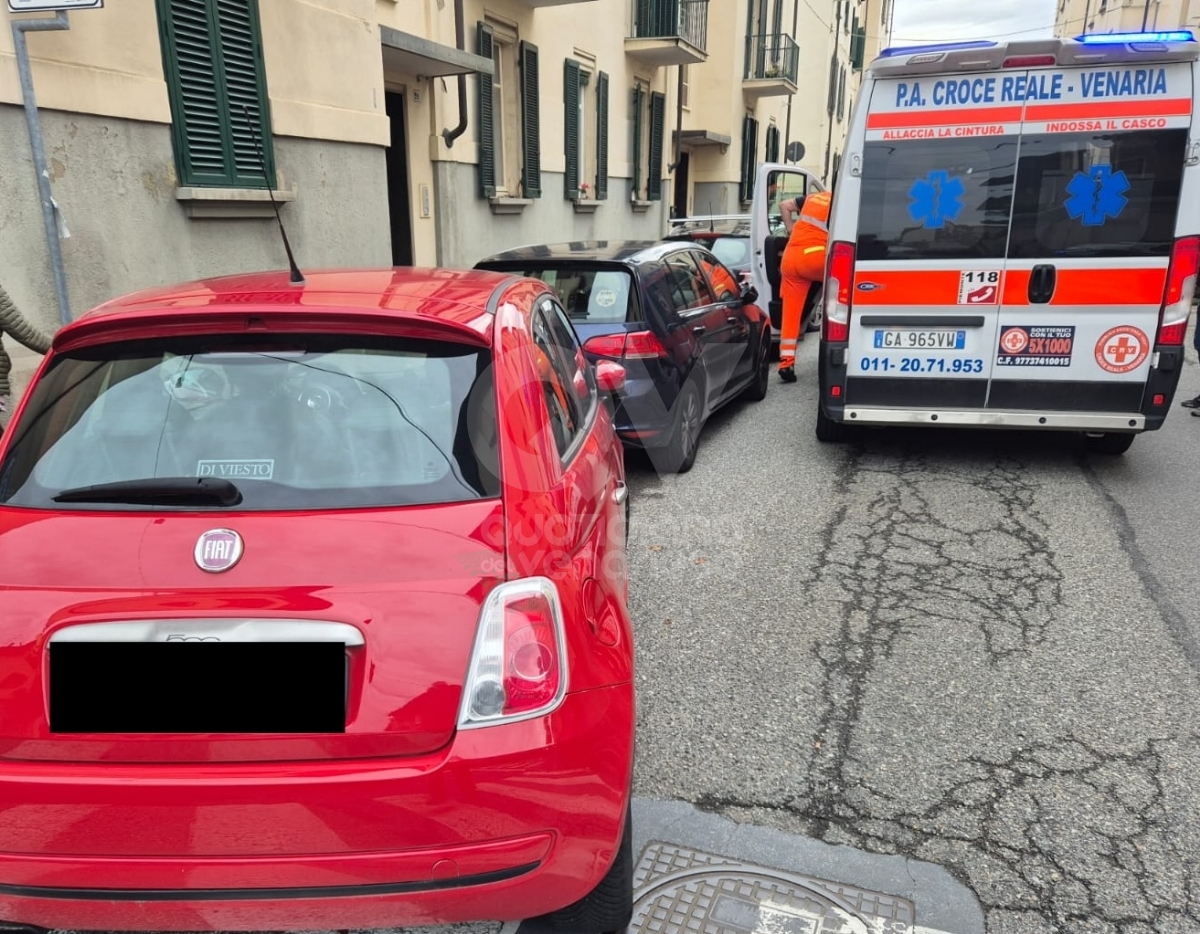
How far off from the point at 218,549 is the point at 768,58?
25624mm

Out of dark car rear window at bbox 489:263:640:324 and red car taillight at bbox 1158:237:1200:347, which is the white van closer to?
red car taillight at bbox 1158:237:1200:347

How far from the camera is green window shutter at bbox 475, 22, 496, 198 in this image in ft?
38.2

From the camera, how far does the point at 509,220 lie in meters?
12.8

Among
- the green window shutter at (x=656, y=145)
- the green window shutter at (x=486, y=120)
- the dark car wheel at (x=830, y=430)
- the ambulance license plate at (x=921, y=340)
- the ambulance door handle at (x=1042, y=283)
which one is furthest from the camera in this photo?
the green window shutter at (x=656, y=145)

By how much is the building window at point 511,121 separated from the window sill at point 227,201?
4.70 m

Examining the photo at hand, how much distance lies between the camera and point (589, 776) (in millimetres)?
1834

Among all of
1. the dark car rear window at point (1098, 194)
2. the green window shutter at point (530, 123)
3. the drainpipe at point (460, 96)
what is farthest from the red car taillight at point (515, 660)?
the green window shutter at point (530, 123)

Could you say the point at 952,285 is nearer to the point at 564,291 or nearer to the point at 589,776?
the point at 564,291

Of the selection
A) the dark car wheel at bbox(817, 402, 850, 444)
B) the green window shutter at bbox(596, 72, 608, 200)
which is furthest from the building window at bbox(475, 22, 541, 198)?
the dark car wheel at bbox(817, 402, 850, 444)

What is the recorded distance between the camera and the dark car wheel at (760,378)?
8172 mm

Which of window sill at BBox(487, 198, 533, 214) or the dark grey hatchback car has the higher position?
window sill at BBox(487, 198, 533, 214)

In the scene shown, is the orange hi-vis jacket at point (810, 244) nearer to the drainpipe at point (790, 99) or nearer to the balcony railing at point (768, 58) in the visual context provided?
the balcony railing at point (768, 58)

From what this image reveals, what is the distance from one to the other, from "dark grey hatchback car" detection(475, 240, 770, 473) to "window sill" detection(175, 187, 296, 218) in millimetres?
2649

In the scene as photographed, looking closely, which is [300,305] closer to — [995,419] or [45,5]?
[45,5]
